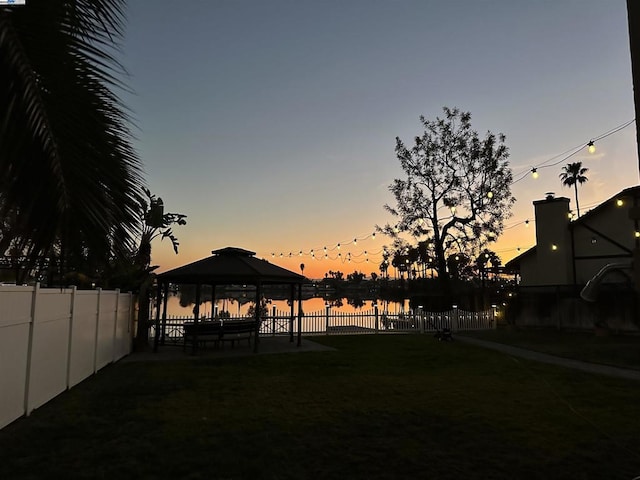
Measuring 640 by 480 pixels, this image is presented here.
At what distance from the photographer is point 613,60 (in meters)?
13.0

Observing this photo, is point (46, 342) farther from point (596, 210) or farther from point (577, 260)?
point (596, 210)

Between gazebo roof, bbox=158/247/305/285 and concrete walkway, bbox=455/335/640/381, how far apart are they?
7.20 m

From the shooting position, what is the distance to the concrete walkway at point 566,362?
31.7 feet

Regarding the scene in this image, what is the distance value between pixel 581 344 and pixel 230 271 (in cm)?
1231

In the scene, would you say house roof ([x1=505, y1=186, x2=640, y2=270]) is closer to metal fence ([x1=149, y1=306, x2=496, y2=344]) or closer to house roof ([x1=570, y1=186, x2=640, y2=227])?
house roof ([x1=570, y1=186, x2=640, y2=227])

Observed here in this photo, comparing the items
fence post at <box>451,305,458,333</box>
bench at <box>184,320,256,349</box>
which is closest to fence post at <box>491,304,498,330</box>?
fence post at <box>451,305,458,333</box>

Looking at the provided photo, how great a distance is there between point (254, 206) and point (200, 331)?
469 inches

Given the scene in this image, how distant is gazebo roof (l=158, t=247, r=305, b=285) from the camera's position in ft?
42.4

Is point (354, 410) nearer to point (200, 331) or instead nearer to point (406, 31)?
point (200, 331)

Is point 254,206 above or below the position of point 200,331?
above

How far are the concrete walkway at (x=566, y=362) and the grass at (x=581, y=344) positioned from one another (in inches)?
16.2

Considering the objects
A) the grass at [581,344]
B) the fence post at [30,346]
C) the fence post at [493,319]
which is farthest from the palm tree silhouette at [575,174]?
the fence post at [30,346]

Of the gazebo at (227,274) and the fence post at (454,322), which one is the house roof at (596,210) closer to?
the fence post at (454,322)

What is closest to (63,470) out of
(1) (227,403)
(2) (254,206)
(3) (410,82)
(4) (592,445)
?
(1) (227,403)
